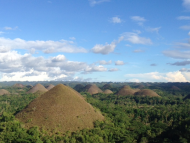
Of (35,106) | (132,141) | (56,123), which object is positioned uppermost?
(35,106)

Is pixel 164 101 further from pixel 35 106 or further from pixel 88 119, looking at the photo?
pixel 35 106

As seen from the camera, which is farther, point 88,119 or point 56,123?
point 88,119

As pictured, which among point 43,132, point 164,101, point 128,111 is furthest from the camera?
point 164,101

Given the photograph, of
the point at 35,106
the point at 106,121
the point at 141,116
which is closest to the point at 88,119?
the point at 106,121

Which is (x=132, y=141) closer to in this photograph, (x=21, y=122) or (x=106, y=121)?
(x=106, y=121)

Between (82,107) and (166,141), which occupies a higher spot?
(82,107)

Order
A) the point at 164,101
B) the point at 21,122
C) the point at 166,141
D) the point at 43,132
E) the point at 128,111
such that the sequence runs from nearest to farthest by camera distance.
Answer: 1. the point at 166,141
2. the point at 43,132
3. the point at 21,122
4. the point at 128,111
5. the point at 164,101
